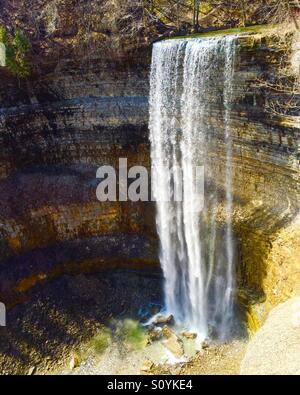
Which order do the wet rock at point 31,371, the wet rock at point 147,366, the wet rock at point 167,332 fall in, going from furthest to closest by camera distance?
the wet rock at point 167,332, the wet rock at point 31,371, the wet rock at point 147,366

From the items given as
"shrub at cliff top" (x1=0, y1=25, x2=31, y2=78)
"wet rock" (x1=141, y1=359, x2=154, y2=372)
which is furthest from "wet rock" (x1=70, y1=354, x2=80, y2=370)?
"shrub at cliff top" (x1=0, y1=25, x2=31, y2=78)

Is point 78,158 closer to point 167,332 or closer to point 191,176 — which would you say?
point 191,176

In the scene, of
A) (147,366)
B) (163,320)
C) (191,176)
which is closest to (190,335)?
(163,320)

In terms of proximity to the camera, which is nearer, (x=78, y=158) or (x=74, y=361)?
(x=74, y=361)

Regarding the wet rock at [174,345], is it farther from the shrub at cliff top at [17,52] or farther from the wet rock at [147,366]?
the shrub at cliff top at [17,52]

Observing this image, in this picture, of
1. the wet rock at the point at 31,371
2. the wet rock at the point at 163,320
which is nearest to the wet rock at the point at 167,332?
the wet rock at the point at 163,320

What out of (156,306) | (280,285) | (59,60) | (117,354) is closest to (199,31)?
(59,60)
